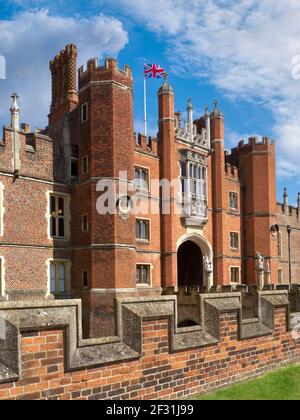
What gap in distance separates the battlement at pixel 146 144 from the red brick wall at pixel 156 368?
55.9 ft

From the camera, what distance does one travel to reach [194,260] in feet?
102

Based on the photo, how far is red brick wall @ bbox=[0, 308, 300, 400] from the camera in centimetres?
564

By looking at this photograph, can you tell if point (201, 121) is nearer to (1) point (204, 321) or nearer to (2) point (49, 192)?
(2) point (49, 192)

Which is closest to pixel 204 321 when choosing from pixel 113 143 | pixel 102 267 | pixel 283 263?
pixel 102 267

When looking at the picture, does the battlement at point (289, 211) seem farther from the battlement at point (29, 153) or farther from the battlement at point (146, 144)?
the battlement at point (29, 153)

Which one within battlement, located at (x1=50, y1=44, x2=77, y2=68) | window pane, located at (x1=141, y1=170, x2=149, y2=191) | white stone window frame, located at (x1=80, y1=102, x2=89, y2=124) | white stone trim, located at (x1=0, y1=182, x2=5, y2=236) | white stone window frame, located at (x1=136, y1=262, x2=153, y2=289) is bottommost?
white stone window frame, located at (x1=136, y1=262, x2=153, y2=289)

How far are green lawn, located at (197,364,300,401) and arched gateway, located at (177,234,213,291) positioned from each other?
17.9 meters

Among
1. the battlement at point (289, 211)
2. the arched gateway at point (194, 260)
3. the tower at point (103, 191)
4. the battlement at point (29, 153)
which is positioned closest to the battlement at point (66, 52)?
the tower at point (103, 191)

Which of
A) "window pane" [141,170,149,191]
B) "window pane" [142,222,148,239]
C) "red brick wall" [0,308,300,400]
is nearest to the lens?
"red brick wall" [0,308,300,400]

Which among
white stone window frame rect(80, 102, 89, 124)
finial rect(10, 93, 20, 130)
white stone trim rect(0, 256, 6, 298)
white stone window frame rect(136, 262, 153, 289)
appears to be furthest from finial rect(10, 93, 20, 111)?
white stone window frame rect(136, 262, 153, 289)

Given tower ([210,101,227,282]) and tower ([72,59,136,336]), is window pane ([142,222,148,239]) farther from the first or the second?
tower ([210,101,227,282])

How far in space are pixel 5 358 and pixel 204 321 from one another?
13.4 feet
